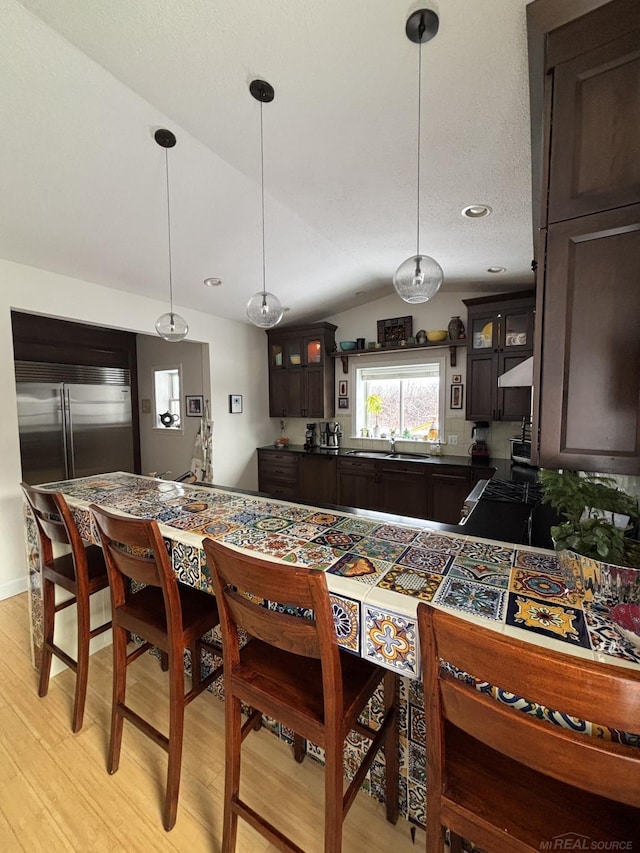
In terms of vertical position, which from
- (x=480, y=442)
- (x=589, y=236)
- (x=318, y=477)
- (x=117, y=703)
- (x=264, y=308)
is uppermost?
(x=264, y=308)

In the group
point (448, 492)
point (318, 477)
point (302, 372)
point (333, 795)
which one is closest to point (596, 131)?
point (333, 795)

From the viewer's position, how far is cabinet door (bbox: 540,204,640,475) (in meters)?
0.99

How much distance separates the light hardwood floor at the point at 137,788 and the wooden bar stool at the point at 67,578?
14cm

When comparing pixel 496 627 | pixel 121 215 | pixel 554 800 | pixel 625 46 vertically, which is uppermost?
pixel 121 215

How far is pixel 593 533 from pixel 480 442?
3.20 metres

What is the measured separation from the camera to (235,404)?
4.85 m

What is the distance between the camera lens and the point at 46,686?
1910 millimetres

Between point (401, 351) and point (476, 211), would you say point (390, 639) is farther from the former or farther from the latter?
point (401, 351)

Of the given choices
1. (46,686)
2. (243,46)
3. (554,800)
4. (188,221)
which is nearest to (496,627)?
(554,800)

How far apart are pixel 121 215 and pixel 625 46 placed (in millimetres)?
2784

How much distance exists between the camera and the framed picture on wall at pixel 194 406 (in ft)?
15.5

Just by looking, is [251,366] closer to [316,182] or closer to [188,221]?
[188,221]

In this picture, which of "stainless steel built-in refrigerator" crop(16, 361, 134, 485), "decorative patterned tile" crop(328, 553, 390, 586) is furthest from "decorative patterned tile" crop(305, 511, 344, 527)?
"stainless steel built-in refrigerator" crop(16, 361, 134, 485)

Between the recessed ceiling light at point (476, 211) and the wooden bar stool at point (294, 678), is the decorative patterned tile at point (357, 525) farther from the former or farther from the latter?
the recessed ceiling light at point (476, 211)
